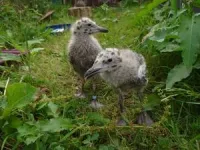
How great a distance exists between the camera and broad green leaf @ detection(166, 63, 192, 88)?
2.84 metres

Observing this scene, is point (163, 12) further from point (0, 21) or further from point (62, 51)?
point (0, 21)

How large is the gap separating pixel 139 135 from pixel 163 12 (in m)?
2.19

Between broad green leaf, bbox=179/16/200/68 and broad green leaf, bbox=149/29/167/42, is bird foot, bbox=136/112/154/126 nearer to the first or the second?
broad green leaf, bbox=179/16/200/68

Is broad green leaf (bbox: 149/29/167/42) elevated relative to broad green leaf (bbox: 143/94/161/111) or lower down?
elevated

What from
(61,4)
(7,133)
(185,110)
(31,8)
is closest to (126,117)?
(185,110)

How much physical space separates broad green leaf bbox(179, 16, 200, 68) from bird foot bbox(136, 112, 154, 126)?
0.49 m

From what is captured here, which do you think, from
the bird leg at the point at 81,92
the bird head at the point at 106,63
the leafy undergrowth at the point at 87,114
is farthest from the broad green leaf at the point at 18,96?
the bird leg at the point at 81,92

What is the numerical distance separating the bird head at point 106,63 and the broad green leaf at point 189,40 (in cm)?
50

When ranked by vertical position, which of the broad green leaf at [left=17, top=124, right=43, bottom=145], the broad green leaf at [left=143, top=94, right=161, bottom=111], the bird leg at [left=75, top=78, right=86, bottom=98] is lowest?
the bird leg at [left=75, top=78, right=86, bottom=98]

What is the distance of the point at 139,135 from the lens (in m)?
2.56

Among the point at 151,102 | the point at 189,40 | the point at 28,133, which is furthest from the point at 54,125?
the point at 189,40

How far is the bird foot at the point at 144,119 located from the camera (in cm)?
268

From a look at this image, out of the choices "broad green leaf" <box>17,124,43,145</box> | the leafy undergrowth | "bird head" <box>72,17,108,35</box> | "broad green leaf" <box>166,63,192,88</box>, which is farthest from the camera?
"bird head" <box>72,17,108,35</box>

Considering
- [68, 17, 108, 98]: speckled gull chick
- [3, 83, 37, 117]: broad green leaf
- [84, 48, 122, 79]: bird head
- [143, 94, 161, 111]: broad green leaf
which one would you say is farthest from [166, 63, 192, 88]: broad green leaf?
[3, 83, 37, 117]: broad green leaf
